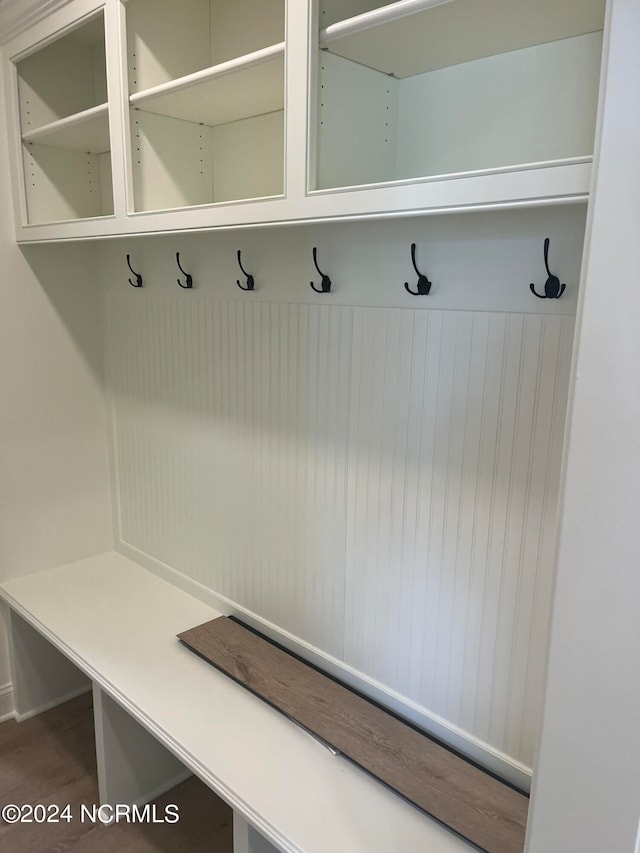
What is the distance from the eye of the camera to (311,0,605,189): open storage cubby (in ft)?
3.69

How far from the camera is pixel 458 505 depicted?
56.9 inches

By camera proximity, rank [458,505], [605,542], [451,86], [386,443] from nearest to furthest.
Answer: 1. [605,542]
2. [451,86]
3. [458,505]
4. [386,443]

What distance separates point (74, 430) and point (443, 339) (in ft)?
5.66

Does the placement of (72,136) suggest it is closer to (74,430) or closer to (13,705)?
(74,430)

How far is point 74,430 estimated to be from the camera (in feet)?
8.37

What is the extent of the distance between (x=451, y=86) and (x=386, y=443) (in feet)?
2.64

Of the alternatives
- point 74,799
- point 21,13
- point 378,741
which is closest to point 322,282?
point 378,741

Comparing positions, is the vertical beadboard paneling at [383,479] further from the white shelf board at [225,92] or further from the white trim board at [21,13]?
the white trim board at [21,13]

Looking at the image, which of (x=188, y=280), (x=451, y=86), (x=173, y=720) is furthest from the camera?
(x=188, y=280)

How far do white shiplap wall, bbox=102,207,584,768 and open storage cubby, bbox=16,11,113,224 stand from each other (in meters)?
0.30

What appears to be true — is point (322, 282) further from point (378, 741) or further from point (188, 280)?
point (378, 741)

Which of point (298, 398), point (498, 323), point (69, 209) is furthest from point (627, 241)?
point (69, 209)

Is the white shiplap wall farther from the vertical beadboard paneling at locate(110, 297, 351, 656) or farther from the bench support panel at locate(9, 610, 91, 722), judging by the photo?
the bench support panel at locate(9, 610, 91, 722)

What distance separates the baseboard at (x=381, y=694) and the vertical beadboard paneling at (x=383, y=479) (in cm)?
2
